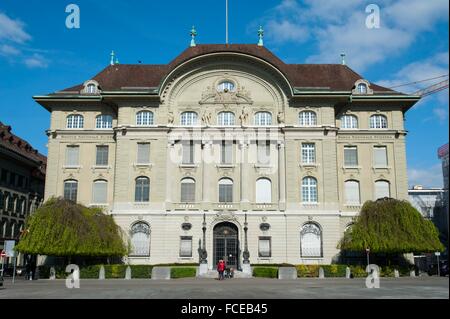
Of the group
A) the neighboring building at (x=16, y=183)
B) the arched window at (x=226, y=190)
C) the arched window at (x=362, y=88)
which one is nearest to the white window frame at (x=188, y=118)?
the arched window at (x=226, y=190)

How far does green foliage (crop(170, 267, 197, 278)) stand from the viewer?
36250 millimetres

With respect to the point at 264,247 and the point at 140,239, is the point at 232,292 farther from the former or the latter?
the point at 140,239

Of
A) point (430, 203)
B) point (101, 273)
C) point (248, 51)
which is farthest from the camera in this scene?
point (430, 203)

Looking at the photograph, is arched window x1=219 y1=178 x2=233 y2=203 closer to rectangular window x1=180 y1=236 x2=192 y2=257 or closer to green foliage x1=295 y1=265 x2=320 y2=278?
rectangular window x1=180 y1=236 x2=192 y2=257

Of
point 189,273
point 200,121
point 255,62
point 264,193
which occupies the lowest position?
point 189,273

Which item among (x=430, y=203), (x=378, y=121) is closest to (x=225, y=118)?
(x=378, y=121)

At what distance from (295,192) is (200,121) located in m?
10.3

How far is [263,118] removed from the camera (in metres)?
45.3

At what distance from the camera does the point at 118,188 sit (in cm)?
4362

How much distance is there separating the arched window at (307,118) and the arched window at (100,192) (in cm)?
1811

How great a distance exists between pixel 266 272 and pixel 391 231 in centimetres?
1005
